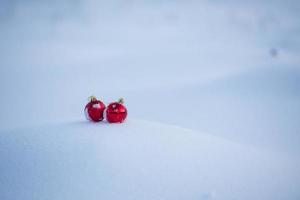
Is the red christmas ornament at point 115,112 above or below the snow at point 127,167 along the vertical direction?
above

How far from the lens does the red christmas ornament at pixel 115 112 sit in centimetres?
285

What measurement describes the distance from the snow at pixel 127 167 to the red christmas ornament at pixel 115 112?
0.06 m

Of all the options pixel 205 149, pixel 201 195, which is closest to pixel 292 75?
pixel 205 149

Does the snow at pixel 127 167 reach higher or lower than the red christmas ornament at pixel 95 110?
lower

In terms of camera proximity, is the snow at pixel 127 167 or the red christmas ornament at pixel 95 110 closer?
the snow at pixel 127 167

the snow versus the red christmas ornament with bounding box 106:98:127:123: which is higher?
the red christmas ornament with bounding box 106:98:127:123

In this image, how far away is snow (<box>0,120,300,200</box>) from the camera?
7.52ft

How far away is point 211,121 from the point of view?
6059 mm

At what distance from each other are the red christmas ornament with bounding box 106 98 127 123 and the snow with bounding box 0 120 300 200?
6 cm

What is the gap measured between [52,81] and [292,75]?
580 cm

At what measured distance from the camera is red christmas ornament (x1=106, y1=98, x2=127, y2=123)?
2.85m

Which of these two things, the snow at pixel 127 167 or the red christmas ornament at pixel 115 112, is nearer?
the snow at pixel 127 167

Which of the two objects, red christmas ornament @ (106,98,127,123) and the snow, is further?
red christmas ornament @ (106,98,127,123)

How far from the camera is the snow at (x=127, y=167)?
90.3 inches
